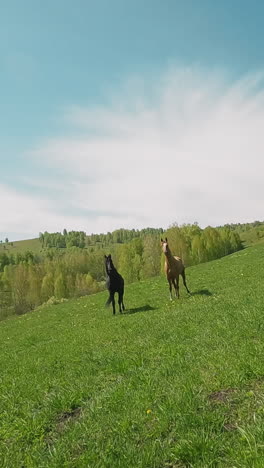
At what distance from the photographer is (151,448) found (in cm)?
494

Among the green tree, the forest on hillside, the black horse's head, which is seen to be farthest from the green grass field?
the green tree

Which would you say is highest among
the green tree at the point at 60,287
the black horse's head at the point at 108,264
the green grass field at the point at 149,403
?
the black horse's head at the point at 108,264

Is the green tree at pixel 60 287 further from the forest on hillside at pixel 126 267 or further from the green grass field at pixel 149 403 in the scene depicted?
the green grass field at pixel 149 403

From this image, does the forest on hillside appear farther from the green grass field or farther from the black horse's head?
the green grass field

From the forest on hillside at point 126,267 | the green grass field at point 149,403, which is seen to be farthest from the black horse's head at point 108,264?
the forest on hillside at point 126,267

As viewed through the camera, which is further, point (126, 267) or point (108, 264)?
point (126, 267)

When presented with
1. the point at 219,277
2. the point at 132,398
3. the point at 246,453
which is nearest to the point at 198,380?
the point at 132,398

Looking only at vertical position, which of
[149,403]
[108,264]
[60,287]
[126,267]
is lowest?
[60,287]

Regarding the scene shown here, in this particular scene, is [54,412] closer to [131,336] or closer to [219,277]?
[131,336]

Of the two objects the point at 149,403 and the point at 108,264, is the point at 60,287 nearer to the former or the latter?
the point at 108,264

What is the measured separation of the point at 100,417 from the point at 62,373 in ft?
12.9

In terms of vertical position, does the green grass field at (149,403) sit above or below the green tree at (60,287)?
above

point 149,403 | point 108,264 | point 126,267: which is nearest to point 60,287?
point 126,267

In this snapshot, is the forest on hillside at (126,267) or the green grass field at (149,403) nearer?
the green grass field at (149,403)
